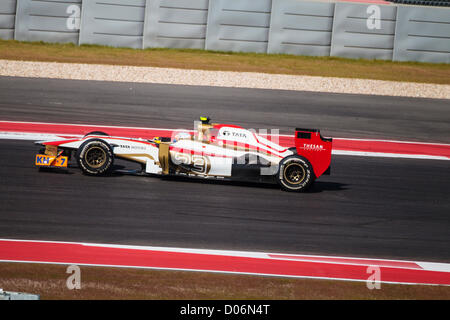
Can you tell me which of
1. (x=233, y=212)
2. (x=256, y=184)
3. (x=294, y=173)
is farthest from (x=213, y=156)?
(x=294, y=173)

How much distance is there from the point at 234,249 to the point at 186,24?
16.8 meters

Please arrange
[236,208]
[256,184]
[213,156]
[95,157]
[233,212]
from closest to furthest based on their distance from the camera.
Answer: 1. [233,212]
2. [236,208]
3. [213,156]
4. [95,157]
5. [256,184]

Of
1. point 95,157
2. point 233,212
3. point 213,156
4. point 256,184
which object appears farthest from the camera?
point 256,184

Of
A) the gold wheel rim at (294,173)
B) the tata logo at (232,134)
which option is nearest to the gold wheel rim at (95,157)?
the tata logo at (232,134)

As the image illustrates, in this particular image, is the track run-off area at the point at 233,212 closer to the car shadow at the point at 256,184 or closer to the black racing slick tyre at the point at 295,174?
the car shadow at the point at 256,184

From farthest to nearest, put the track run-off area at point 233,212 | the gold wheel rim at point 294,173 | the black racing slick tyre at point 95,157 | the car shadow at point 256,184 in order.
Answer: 1. the car shadow at point 256,184
2. the gold wheel rim at point 294,173
3. the black racing slick tyre at point 95,157
4. the track run-off area at point 233,212

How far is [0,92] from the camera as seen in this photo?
1895cm

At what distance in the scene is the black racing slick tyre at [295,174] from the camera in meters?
11.5

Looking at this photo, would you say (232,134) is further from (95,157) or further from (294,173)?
(95,157)

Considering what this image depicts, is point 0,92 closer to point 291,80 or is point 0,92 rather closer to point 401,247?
point 291,80

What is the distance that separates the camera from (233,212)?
10.5 metres
